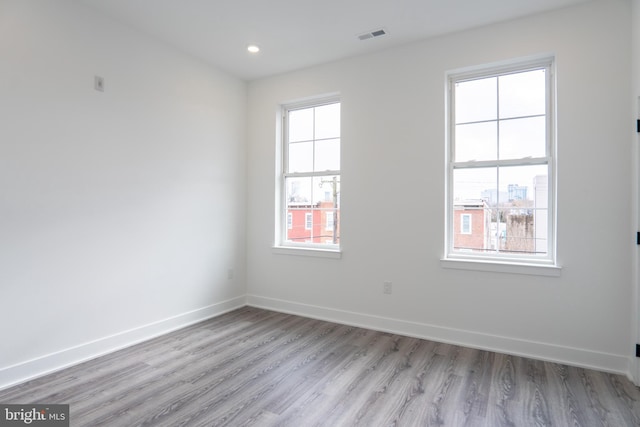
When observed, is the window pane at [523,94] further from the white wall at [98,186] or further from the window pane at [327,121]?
the white wall at [98,186]

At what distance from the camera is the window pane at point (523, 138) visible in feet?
9.61

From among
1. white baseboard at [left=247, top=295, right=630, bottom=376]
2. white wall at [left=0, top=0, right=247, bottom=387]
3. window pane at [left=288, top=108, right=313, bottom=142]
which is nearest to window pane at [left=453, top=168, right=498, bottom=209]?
white baseboard at [left=247, top=295, right=630, bottom=376]

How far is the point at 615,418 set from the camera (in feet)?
6.57

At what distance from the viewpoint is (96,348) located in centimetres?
281

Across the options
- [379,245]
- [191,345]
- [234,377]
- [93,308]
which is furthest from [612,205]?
[93,308]

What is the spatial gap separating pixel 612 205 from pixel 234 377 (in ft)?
10.2

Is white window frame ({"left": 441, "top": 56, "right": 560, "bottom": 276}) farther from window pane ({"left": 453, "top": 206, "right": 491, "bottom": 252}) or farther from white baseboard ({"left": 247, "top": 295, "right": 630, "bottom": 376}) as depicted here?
white baseboard ({"left": 247, "top": 295, "right": 630, "bottom": 376})

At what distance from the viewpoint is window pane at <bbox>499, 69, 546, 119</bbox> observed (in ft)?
9.64

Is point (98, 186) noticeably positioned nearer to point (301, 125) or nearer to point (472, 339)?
point (301, 125)

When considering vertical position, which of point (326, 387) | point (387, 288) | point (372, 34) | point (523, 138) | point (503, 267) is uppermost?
point (372, 34)

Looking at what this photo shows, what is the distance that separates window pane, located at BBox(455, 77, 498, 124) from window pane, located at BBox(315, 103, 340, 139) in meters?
1.28

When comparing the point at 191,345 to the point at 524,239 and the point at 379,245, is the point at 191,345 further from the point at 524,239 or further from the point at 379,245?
the point at 524,239

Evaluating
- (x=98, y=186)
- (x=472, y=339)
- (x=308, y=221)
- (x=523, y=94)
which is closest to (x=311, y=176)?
(x=308, y=221)

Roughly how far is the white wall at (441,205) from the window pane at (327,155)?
7.8 inches
